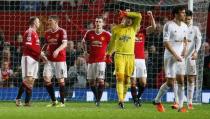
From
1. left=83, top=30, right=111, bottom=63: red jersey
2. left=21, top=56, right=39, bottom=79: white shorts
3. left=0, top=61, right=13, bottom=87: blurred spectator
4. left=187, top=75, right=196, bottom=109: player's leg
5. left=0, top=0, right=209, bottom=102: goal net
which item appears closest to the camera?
left=187, top=75, right=196, bottom=109: player's leg

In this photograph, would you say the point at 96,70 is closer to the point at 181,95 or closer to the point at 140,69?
the point at 140,69

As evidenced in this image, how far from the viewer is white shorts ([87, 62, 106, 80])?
808 inches

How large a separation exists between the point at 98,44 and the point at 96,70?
73 centimetres

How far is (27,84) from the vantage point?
19.7 metres

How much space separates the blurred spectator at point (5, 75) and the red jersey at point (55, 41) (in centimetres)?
434

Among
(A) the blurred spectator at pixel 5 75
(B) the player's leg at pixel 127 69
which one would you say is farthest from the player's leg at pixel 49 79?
(A) the blurred spectator at pixel 5 75

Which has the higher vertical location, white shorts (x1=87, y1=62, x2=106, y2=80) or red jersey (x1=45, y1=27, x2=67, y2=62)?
red jersey (x1=45, y1=27, x2=67, y2=62)

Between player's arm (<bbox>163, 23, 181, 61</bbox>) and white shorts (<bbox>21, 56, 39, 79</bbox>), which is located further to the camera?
white shorts (<bbox>21, 56, 39, 79</bbox>)

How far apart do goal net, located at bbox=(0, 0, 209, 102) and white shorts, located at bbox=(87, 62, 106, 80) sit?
9.07 feet

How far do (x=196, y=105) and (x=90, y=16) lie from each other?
19.4 ft

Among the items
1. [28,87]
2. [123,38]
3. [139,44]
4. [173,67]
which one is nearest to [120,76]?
[123,38]

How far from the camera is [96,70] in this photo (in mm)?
20688

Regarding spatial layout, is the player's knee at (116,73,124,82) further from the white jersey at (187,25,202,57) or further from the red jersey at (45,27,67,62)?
the red jersey at (45,27,67,62)

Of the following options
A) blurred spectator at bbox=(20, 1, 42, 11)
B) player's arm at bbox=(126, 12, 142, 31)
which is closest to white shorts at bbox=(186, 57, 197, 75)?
player's arm at bbox=(126, 12, 142, 31)
